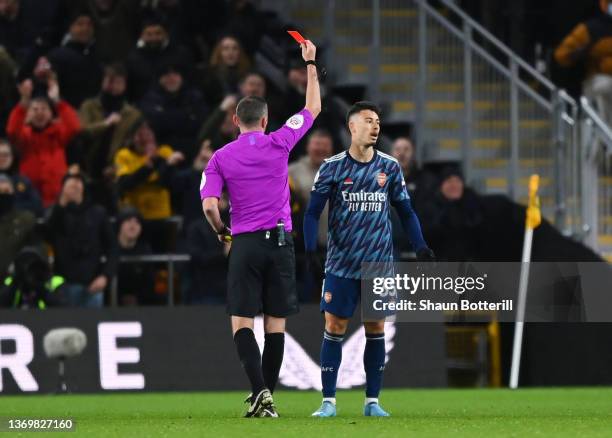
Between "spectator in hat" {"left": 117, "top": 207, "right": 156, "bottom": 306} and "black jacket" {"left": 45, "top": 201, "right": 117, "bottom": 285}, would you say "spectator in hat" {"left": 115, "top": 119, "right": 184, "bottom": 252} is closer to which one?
"spectator in hat" {"left": 117, "top": 207, "right": 156, "bottom": 306}

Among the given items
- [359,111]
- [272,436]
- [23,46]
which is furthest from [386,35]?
[272,436]

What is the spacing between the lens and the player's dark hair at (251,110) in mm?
11664

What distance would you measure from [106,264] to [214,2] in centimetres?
483

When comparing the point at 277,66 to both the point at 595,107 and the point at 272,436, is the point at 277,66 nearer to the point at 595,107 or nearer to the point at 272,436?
the point at 595,107

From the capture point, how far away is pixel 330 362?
12.2 meters

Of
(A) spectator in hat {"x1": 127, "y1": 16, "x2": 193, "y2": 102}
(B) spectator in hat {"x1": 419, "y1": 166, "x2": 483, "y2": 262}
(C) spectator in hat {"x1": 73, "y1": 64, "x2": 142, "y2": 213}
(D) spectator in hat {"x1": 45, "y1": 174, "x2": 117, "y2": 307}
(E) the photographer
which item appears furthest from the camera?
(A) spectator in hat {"x1": 127, "y1": 16, "x2": 193, "y2": 102}

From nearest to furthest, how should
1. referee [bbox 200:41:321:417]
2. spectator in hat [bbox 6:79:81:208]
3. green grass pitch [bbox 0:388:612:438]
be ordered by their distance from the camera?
green grass pitch [bbox 0:388:612:438] → referee [bbox 200:41:321:417] → spectator in hat [bbox 6:79:81:208]

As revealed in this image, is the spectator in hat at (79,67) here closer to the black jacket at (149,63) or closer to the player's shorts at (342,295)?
the black jacket at (149,63)

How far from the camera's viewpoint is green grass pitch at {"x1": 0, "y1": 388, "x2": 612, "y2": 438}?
10484mm

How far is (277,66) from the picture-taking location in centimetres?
2181

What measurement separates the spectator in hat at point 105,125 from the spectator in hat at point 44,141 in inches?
8.8

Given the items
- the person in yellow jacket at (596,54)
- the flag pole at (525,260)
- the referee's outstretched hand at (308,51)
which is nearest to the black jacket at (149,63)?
the person in yellow jacket at (596,54)
